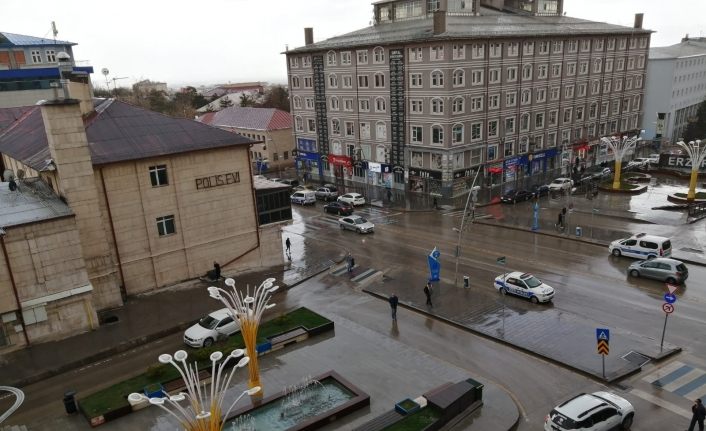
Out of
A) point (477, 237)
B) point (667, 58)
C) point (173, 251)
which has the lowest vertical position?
point (477, 237)

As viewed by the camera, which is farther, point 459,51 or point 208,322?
point 459,51

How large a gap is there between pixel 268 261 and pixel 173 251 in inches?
263

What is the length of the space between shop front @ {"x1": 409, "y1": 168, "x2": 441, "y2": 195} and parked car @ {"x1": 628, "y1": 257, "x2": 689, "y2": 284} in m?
26.2

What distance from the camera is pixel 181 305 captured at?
30.1 metres

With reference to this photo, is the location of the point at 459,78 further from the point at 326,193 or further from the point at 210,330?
the point at 210,330

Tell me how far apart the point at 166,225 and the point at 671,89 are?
270 feet

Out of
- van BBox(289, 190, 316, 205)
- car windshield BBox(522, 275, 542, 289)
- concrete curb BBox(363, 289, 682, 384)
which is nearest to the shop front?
van BBox(289, 190, 316, 205)

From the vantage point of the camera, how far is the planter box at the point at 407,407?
18.8 meters

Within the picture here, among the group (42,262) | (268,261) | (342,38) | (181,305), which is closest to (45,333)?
(42,262)

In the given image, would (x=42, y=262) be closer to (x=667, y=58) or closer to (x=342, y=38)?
(x=342, y=38)

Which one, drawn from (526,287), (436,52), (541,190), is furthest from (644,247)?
(436,52)

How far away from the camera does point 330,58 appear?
63844mm

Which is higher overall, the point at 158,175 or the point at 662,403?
the point at 158,175

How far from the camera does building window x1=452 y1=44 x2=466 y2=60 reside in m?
52.2
